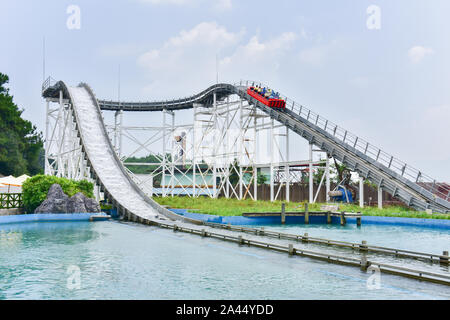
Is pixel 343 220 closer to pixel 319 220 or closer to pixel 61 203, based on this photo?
pixel 319 220

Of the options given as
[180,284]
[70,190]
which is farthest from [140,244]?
[70,190]

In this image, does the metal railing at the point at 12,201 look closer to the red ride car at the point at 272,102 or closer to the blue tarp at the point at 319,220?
the blue tarp at the point at 319,220

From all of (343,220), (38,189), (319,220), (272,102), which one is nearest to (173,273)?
(343,220)

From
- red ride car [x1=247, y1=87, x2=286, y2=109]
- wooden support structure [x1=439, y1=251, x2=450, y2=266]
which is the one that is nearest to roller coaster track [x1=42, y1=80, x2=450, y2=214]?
red ride car [x1=247, y1=87, x2=286, y2=109]

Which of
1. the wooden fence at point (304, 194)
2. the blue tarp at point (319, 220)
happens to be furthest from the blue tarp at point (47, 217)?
the wooden fence at point (304, 194)
